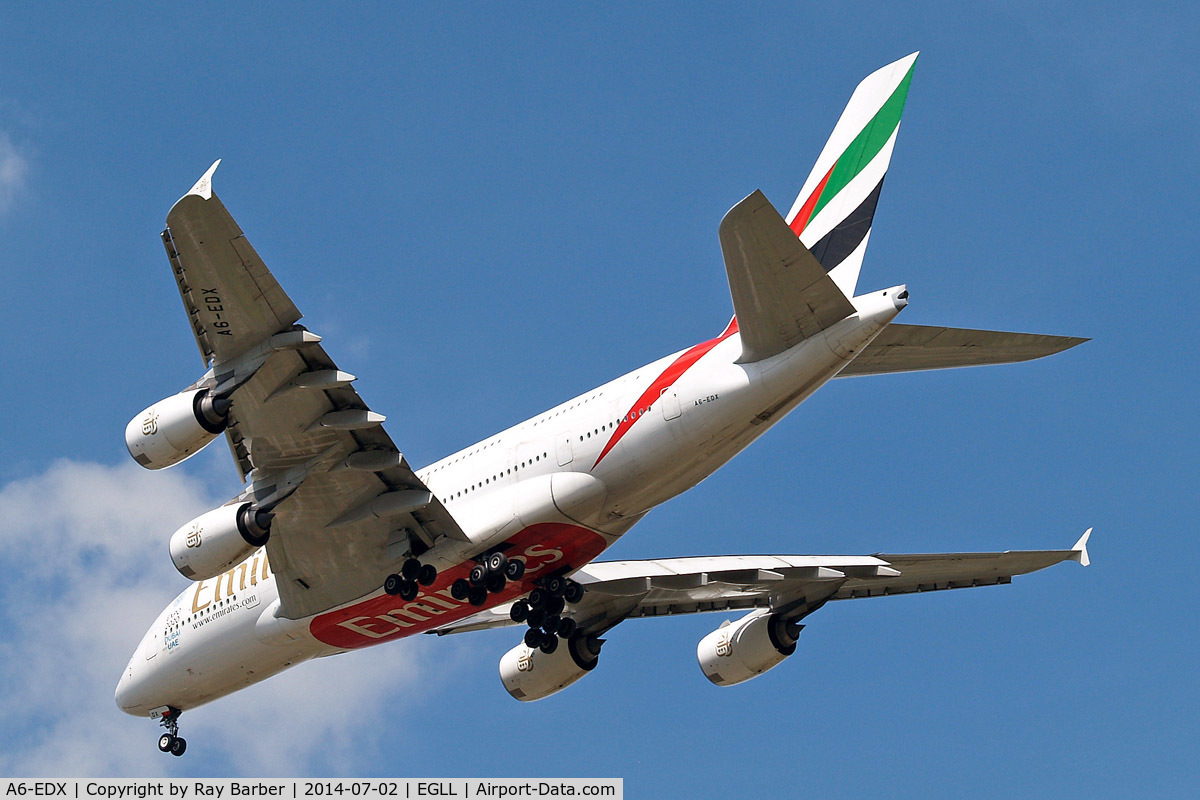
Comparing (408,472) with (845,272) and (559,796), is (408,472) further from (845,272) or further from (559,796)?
(845,272)

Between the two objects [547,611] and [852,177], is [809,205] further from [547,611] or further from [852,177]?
[547,611]

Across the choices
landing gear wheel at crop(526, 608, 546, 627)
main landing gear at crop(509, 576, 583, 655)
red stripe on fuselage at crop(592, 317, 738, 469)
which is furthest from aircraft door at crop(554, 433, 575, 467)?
landing gear wheel at crop(526, 608, 546, 627)

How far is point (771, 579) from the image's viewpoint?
26.1m

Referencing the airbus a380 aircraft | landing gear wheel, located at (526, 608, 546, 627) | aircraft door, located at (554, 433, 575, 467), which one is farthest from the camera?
landing gear wheel, located at (526, 608, 546, 627)

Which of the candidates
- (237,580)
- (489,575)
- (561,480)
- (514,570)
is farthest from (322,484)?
(237,580)

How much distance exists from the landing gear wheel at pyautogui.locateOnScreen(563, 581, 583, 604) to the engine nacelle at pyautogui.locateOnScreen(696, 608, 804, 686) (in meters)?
5.07

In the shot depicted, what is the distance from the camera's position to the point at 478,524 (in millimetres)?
22422

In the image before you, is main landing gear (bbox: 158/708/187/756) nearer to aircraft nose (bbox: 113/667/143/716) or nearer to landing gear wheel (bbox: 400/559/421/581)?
aircraft nose (bbox: 113/667/143/716)

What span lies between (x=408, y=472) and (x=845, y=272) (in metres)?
7.20

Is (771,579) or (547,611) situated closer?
(547,611)

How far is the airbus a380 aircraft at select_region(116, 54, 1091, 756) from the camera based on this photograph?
19500mm

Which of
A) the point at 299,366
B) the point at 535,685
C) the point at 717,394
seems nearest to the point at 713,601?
the point at 535,685

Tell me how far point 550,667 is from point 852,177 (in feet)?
37.4
